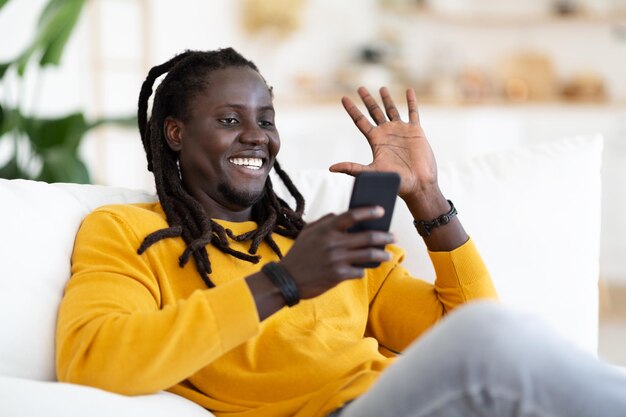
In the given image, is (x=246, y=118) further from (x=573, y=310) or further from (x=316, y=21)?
(x=316, y=21)

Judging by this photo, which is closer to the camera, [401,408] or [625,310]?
[401,408]

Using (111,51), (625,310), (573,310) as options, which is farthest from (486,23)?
(573,310)

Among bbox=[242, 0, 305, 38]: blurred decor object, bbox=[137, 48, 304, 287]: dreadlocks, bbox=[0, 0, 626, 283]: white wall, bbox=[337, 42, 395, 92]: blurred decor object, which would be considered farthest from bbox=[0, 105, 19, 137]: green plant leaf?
bbox=[337, 42, 395, 92]: blurred decor object

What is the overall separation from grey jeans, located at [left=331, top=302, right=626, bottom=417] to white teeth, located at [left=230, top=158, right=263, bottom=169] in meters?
0.58

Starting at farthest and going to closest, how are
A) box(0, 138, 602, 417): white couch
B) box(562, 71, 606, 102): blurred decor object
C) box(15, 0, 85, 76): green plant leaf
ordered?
box(562, 71, 606, 102): blurred decor object < box(15, 0, 85, 76): green plant leaf < box(0, 138, 602, 417): white couch

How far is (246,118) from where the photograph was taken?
62.3 inches

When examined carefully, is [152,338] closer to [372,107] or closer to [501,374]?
[501,374]

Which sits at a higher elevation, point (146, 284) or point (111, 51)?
point (111, 51)

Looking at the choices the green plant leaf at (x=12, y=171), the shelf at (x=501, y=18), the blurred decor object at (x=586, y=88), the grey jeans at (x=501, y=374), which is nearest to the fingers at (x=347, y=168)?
the grey jeans at (x=501, y=374)

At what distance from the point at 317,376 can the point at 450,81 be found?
439 cm

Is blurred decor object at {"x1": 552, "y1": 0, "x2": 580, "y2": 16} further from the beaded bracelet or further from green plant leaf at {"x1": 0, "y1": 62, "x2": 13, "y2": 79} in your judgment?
the beaded bracelet

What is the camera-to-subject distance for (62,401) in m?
1.17

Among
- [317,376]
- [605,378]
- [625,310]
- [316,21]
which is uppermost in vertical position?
[316,21]

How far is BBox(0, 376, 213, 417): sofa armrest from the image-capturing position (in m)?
1.16
